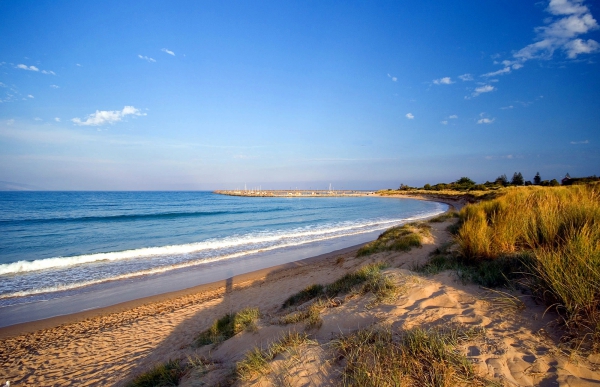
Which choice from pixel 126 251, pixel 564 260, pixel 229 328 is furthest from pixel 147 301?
pixel 564 260

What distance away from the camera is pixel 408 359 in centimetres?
287

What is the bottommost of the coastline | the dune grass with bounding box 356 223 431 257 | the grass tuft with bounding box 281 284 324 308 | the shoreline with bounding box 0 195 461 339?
the shoreline with bounding box 0 195 461 339

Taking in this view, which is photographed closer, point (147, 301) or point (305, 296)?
point (305, 296)

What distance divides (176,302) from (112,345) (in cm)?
282

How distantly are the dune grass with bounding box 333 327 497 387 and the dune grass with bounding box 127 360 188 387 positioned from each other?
2694 mm

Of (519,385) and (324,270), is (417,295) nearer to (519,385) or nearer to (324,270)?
(519,385)

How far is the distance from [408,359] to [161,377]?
12.5ft

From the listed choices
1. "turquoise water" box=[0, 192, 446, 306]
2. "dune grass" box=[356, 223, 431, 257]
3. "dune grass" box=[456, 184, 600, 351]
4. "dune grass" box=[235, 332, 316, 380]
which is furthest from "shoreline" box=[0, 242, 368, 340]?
"dune grass" box=[456, 184, 600, 351]

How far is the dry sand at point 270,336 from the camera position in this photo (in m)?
2.91

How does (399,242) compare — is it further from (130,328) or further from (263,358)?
(130,328)

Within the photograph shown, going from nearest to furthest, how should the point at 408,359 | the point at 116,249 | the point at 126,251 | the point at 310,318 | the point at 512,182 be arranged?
the point at 408,359
the point at 310,318
the point at 126,251
the point at 116,249
the point at 512,182

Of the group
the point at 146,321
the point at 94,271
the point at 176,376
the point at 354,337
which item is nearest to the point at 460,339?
the point at 354,337

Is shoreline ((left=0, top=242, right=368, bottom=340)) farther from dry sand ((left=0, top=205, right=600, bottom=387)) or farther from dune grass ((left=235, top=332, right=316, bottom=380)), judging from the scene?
dune grass ((left=235, top=332, right=316, bottom=380))

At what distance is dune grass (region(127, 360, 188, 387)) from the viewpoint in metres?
4.34
